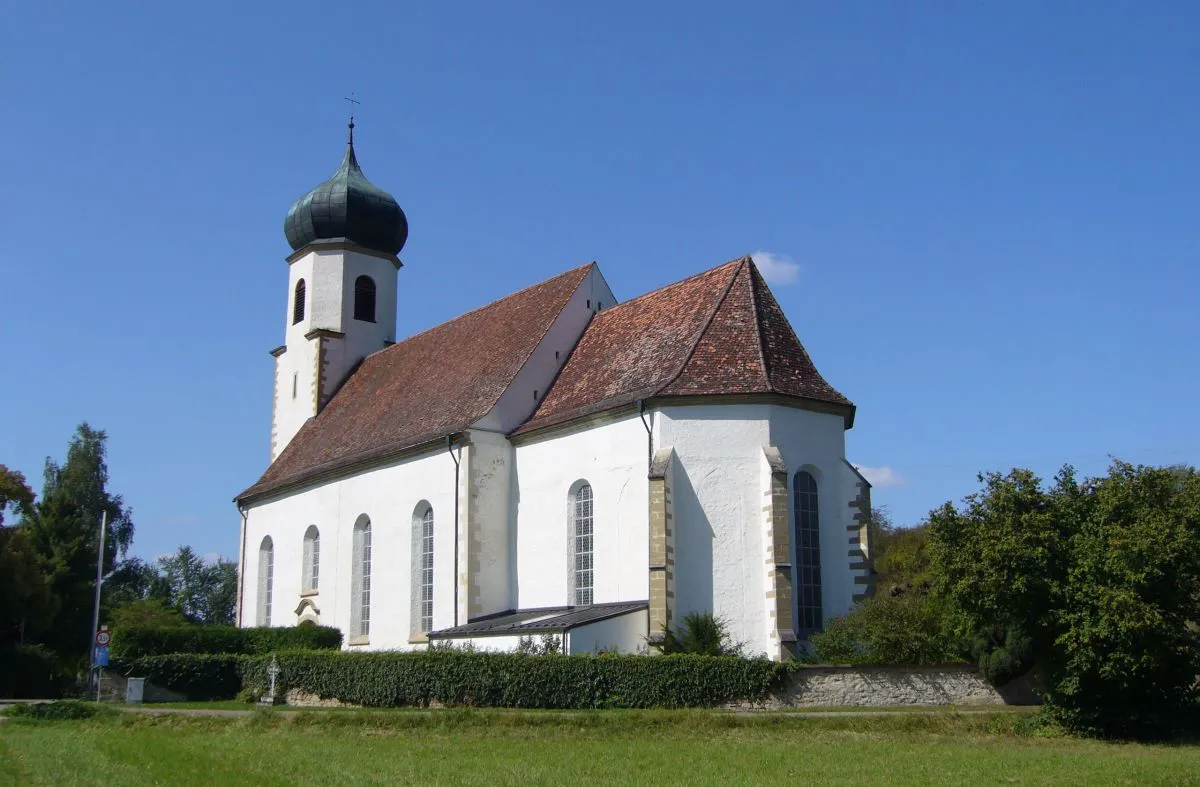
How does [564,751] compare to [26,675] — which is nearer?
[564,751]

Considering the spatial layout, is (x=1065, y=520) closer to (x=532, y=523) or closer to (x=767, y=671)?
(x=767, y=671)

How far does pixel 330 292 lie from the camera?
4600cm

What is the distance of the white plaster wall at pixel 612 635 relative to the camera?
26.4 meters

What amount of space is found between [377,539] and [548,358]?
7764 millimetres

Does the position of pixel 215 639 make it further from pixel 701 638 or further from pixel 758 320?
pixel 758 320

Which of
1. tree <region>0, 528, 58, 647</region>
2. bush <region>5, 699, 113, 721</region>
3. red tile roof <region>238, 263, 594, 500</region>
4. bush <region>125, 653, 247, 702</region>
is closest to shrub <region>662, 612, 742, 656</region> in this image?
red tile roof <region>238, 263, 594, 500</region>

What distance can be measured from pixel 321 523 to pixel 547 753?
2294 cm

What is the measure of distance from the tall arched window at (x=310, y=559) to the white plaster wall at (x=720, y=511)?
16.9 metres

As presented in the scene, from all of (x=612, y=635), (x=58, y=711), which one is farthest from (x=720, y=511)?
(x=58, y=711)

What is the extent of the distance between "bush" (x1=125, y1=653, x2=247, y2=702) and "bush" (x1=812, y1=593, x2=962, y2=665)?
1661 cm

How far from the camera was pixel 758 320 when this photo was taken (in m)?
30.1

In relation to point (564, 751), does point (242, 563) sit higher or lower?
higher

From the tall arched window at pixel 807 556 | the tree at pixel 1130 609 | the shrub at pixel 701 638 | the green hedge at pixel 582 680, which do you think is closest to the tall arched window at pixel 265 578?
the green hedge at pixel 582 680

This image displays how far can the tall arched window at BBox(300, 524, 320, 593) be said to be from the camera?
40.8 meters
